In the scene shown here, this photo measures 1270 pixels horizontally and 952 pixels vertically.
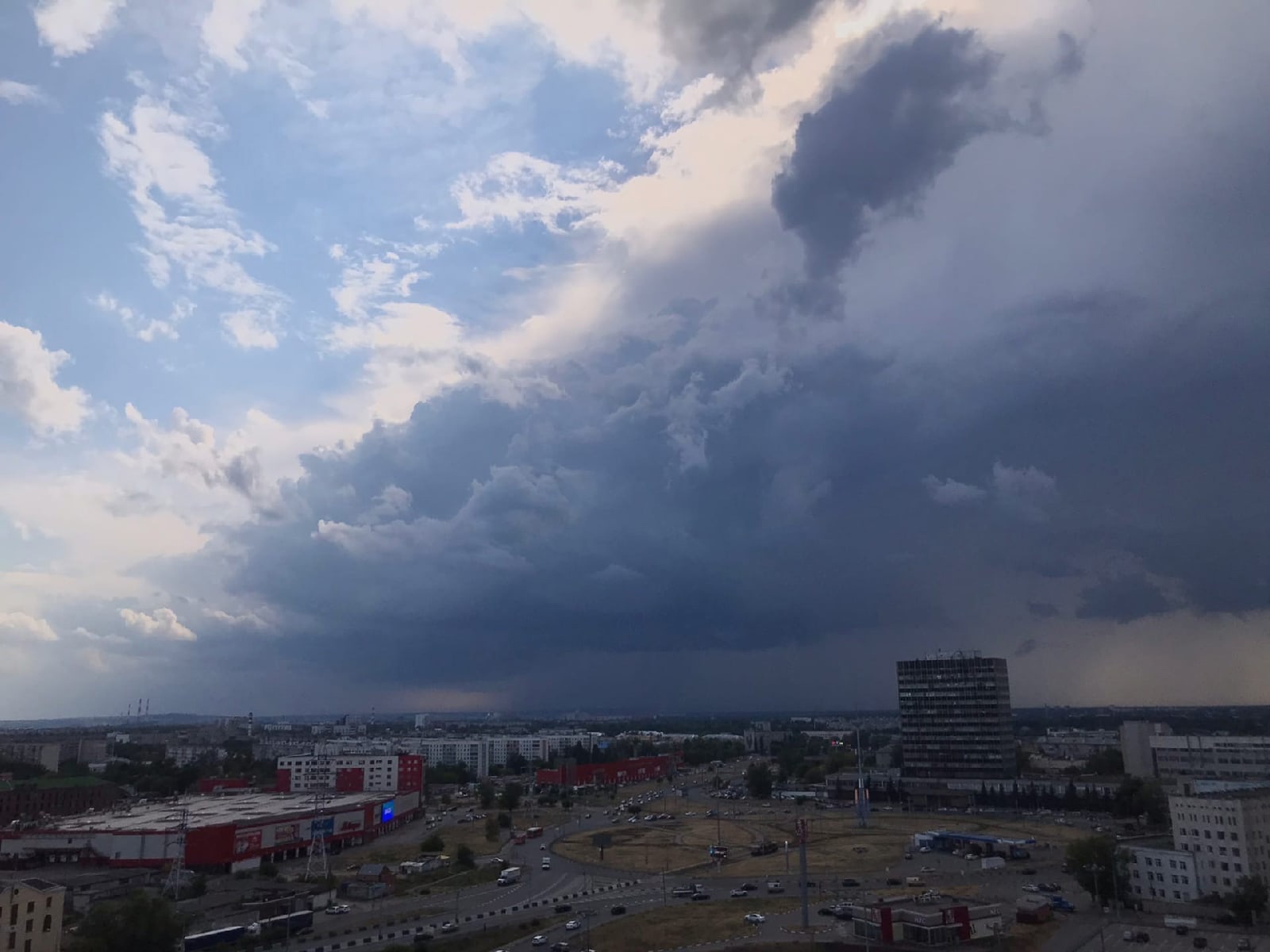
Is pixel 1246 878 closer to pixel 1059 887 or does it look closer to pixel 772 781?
pixel 1059 887

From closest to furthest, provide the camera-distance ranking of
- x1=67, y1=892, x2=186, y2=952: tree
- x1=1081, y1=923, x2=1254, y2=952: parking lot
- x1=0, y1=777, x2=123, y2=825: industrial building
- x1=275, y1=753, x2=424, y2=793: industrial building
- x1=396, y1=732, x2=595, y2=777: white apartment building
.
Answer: x1=67, y1=892, x2=186, y2=952: tree, x1=1081, y1=923, x2=1254, y2=952: parking lot, x1=0, y1=777, x2=123, y2=825: industrial building, x1=275, y1=753, x2=424, y2=793: industrial building, x1=396, y1=732, x2=595, y2=777: white apartment building

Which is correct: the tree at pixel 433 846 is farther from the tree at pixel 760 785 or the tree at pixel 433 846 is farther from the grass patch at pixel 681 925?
the tree at pixel 760 785

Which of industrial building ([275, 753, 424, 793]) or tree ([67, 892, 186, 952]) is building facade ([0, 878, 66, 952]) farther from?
industrial building ([275, 753, 424, 793])

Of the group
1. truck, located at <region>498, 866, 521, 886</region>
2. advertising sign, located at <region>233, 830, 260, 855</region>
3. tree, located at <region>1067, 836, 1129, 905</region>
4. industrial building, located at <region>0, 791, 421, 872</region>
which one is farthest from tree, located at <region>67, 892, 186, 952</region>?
tree, located at <region>1067, 836, 1129, 905</region>

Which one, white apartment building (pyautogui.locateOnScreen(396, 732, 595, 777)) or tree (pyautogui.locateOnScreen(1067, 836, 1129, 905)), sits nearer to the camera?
tree (pyautogui.locateOnScreen(1067, 836, 1129, 905))

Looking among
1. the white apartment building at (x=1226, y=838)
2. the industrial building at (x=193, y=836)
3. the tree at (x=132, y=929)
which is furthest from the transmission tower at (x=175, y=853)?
the white apartment building at (x=1226, y=838)

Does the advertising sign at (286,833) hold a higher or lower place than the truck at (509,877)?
higher

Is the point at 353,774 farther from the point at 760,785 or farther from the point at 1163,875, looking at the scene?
the point at 1163,875
